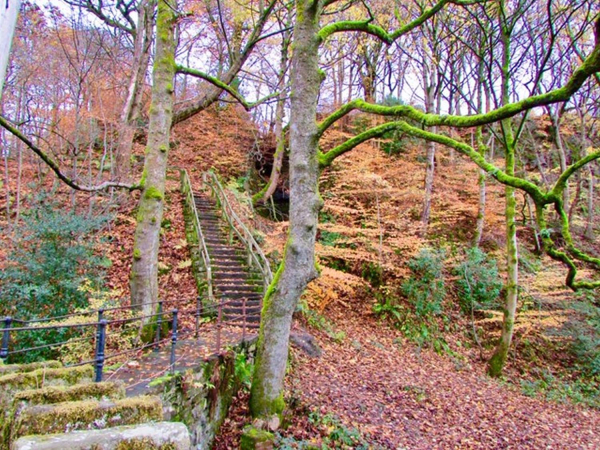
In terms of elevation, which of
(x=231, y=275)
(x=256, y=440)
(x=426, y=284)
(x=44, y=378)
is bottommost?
(x=256, y=440)

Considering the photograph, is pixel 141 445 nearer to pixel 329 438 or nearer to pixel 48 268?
pixel 329 438

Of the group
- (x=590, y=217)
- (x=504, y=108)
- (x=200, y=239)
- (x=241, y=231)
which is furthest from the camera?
(x=590, y=217)

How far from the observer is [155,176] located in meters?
7.07

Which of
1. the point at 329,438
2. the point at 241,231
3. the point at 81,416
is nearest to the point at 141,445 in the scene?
the point at 81,416

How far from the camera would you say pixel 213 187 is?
1541 cm

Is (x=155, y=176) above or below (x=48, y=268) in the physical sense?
above

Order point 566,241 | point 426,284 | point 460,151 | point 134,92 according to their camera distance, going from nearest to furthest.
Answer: point 566,241
point 460,151
point 134,92
point 426,284

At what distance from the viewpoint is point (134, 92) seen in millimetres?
12180

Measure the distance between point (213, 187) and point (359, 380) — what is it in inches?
411

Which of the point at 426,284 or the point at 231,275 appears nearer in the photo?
the point at 231,275

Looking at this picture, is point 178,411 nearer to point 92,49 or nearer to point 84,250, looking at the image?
point 84,250

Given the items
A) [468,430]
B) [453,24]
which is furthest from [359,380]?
Answer: [453,24]

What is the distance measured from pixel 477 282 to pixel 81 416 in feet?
45.8

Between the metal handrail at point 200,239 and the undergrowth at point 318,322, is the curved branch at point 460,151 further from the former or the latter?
the undergrowth at point 318,322
